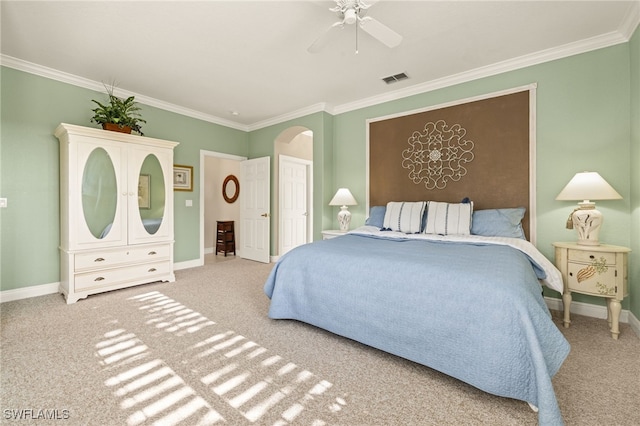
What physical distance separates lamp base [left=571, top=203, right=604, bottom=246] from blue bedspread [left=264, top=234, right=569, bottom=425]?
2.46 ft

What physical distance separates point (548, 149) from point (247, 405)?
3.50 meters

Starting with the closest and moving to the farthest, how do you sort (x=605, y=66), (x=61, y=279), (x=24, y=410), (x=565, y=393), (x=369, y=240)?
(x=24, y=410) < (x=565, y=393) < (x=605, y=66) < (x=369, y=240) < (x=61, y=279)

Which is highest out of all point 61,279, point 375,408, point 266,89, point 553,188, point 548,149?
point 266,89

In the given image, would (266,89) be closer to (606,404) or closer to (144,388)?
(144,388)

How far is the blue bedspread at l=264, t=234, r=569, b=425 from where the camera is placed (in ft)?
4.53

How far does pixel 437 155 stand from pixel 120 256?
13.3 feet

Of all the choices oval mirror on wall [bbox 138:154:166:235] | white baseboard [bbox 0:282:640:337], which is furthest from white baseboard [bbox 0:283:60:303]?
oval mirror on wall [bbox 138:154:166:235]

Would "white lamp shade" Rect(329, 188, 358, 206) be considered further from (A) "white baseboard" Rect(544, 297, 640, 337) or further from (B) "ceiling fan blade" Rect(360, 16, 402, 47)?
(A) "white baseboard" Rect(544, 297, 640, 337)

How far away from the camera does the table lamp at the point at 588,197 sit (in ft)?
7.66

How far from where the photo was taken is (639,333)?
223 centimetres

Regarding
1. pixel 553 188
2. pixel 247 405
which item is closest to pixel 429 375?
pixel 247 405

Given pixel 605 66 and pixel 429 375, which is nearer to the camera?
pixel 429 375

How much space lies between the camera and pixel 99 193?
10.7ft

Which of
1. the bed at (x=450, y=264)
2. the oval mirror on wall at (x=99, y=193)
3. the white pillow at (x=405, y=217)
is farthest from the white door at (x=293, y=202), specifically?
the oval mirror on wall at (x=99, y=193)
